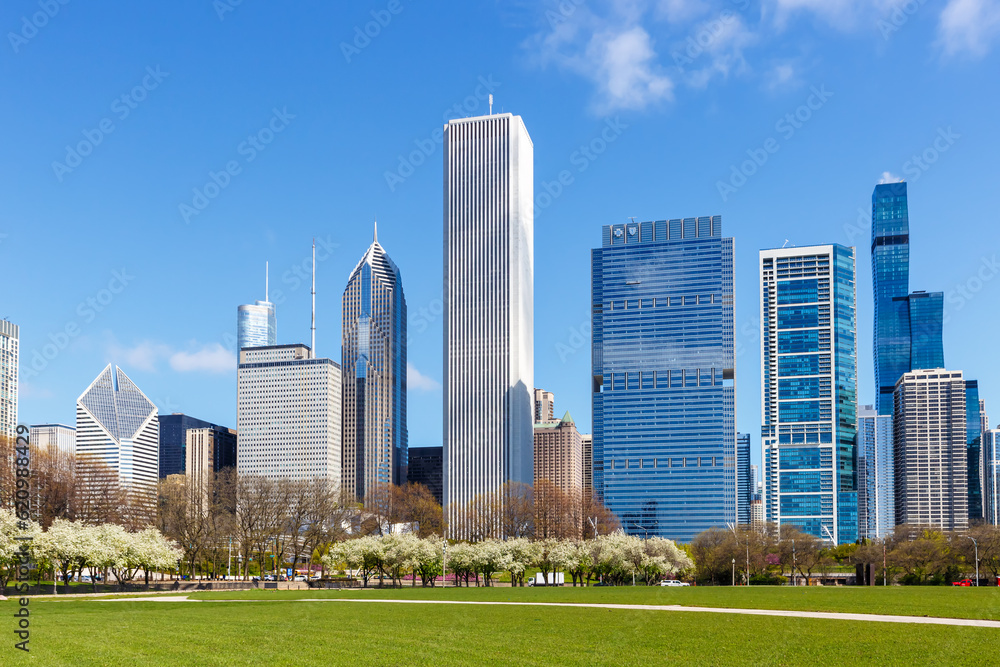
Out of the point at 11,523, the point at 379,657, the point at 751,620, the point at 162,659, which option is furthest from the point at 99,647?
the point at 11,523

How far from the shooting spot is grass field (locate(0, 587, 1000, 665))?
24.0 m

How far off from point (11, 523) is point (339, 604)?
31562 mm

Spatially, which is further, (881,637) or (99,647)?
(881,637)

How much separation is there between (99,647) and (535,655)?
12.0 metres

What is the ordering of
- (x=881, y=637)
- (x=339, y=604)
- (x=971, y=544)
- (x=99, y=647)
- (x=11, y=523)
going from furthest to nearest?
(x=971, y=544)
(x=11, y=523)
(x=339, y=604)
(x=881, y=637)
(x=99, y=647)

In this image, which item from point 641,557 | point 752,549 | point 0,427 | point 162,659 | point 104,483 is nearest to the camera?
point 162,659

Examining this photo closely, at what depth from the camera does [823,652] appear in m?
25.1

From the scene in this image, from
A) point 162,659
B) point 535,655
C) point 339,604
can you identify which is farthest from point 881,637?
point 339,604

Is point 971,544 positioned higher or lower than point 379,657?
lower

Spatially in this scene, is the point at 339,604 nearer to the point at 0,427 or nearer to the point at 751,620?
the point at 751,620

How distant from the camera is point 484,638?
95.6ft

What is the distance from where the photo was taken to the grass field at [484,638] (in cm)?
2405

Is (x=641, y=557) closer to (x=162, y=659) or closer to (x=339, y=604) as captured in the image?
(x=339, y=604)

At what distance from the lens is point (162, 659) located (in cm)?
2375
